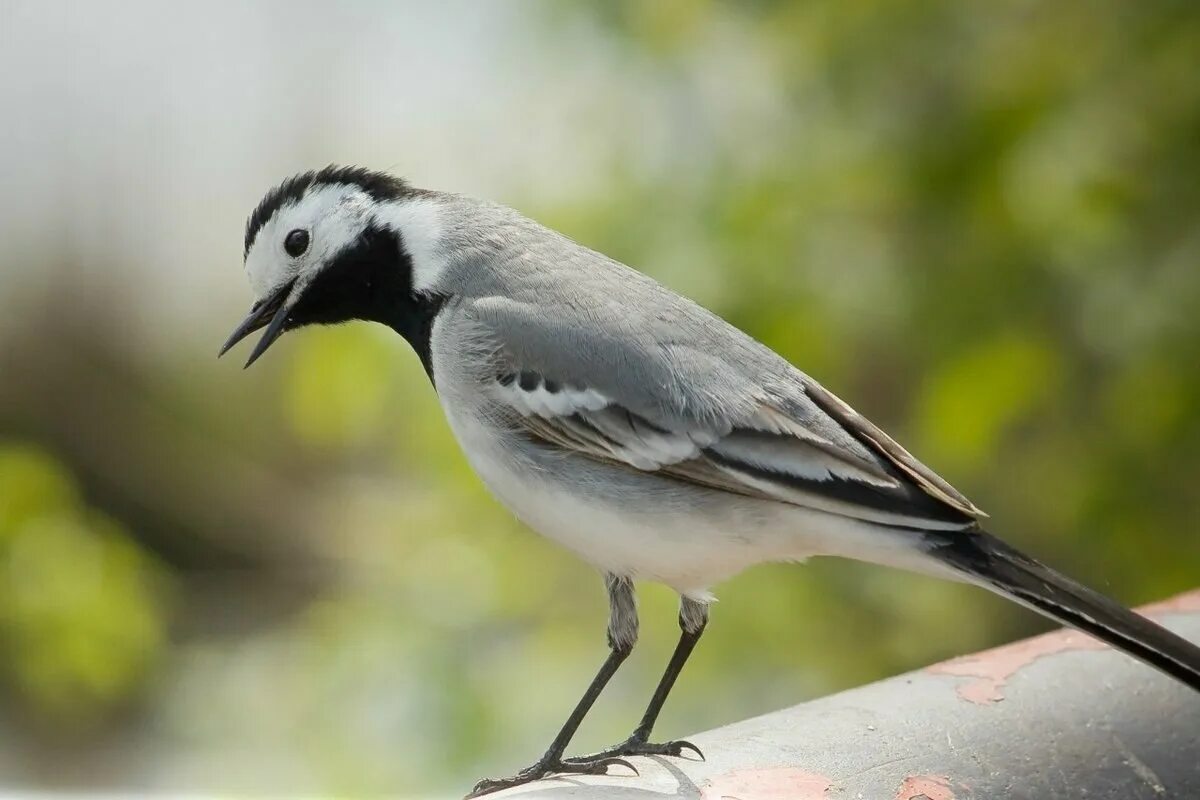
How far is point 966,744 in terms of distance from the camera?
82.0 inches

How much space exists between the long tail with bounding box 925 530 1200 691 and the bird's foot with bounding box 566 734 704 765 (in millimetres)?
509

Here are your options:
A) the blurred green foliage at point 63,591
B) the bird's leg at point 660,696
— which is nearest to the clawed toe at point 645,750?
the bird's leg at point 660,696

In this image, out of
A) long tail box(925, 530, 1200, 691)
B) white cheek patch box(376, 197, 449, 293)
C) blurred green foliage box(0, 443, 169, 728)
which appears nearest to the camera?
long tail box(925, 530, 1200, 691)

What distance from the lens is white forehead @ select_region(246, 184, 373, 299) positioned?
104 inches

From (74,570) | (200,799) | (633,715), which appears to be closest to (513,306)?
(633,715)

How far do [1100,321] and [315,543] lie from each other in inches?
147

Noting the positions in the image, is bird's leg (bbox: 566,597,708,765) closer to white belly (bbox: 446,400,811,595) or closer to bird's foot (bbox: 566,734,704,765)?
bird's foot (bbox: 566,734,704,765)

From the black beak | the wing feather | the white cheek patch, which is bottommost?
the wing feather

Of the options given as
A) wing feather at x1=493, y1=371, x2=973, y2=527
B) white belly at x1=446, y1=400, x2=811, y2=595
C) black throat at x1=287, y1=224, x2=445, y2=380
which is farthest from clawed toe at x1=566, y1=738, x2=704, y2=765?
black throat at x1=287, y1=224, x2=445, y2=380

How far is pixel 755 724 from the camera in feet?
7.29

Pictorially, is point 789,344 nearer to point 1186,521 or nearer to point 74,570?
point 1186,521

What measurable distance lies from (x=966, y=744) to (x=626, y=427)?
2.45ft

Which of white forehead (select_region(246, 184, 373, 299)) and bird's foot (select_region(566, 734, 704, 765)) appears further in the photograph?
white forehead (select_region(246, 184, 373, 299))

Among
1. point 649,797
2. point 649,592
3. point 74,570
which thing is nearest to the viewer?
point 649,797
